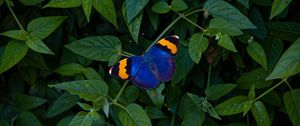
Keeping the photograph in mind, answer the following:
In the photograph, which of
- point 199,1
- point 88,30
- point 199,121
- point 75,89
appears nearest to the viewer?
point 75,89

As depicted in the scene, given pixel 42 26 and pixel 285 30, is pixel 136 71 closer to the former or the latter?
pixel 42 26

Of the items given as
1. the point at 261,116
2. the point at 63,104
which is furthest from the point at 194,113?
the point at 63,104

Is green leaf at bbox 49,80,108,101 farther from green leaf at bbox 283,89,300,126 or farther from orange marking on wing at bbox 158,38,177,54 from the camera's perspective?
green leaf at bbox 283,89,300,126

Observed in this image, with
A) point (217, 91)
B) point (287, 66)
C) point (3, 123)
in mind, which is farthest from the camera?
point (3, 123)

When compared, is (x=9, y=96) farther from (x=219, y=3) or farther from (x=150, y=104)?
(x=219, y=3)

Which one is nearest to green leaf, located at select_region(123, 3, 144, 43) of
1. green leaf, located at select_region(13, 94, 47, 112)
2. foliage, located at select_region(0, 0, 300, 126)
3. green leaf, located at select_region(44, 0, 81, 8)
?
foliage, located at select_region(0, 0, 300, 126)

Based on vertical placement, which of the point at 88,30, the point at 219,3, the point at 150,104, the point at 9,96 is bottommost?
the point at 9,96

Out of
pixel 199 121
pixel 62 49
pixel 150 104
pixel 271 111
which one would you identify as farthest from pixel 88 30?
pixel 271 111

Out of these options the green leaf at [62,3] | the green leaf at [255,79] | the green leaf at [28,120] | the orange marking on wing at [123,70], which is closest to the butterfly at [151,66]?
the orange marking on wing at [123,70]
